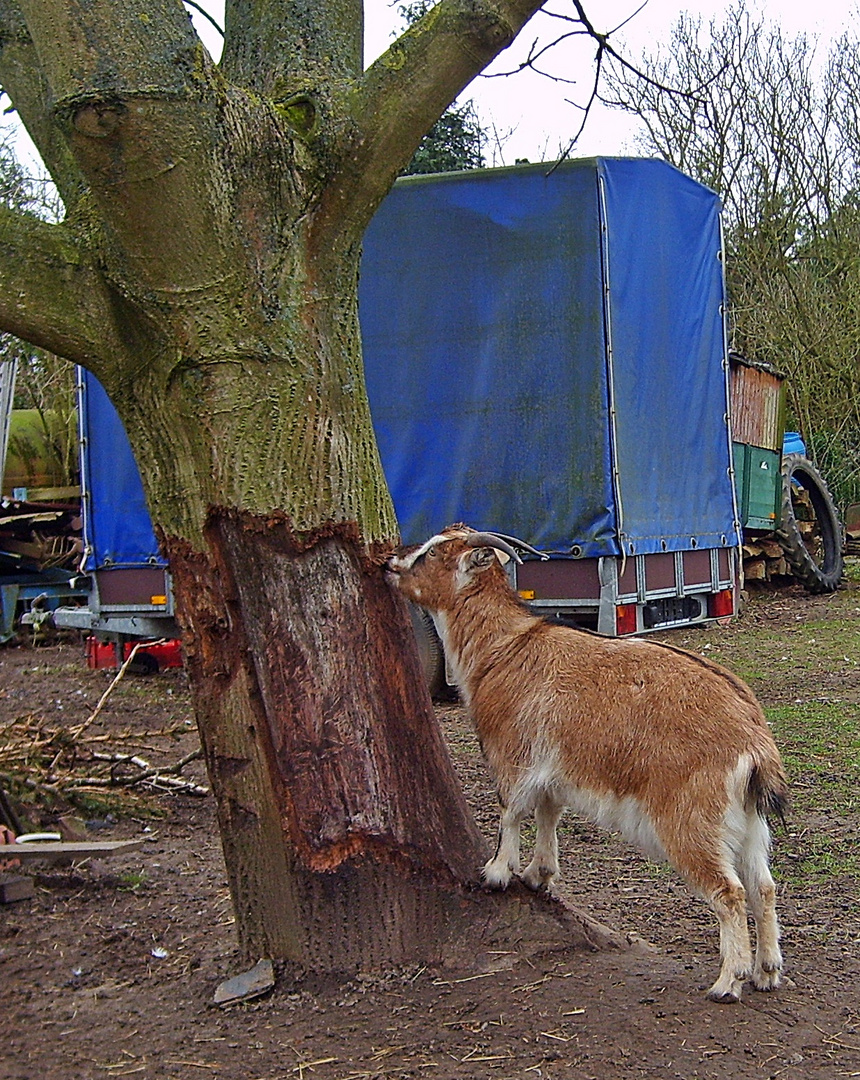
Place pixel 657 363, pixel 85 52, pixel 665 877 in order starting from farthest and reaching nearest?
1. pixel 657 363
2. pixel 665 877
3. pixel 85 52

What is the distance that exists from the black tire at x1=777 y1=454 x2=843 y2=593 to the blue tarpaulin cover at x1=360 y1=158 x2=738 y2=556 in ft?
20.8

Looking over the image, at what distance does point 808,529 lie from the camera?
18.1 m

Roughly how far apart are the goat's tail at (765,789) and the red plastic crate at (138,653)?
8003mm

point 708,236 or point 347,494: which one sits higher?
point 708,236

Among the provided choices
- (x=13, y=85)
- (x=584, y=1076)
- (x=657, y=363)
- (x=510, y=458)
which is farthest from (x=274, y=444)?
(x=657, y=363)

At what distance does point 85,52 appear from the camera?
3643 millimetres

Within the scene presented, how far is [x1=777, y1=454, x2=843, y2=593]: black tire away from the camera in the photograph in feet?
52.6

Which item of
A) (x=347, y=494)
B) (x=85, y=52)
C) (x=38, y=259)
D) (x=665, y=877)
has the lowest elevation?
(x=665, y=877)

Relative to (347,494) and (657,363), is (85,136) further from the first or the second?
(657,363)

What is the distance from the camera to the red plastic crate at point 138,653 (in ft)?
38.5

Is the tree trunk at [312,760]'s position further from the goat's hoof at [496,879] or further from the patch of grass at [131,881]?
the patch of grass at [131,881]

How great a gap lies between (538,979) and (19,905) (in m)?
2.36

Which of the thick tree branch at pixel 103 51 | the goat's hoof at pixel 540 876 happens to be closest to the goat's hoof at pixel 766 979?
the goat's hoof at pixel 540 876

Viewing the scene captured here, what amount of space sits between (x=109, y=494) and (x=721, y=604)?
5900 mm
